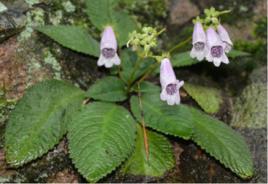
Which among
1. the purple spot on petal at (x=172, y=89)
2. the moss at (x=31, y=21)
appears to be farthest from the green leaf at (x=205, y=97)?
the moss at (x=31, y=21)

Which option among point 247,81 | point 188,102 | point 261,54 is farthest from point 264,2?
point 188,102

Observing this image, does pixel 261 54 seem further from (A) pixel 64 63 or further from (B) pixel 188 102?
(A) pixel 64 63

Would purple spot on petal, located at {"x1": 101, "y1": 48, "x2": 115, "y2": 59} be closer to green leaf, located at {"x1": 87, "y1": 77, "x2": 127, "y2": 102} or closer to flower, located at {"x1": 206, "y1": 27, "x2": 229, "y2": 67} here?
green leaf, located at {"x1": 87, "y1": 77, "x2": 127, "y2": 102}

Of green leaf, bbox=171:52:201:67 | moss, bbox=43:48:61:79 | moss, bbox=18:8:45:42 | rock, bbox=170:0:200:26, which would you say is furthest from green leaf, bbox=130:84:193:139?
rock, bbox=170:0:200:26

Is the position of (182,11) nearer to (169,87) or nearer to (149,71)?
(149,71)

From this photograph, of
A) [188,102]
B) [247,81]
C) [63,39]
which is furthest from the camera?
[247,81]

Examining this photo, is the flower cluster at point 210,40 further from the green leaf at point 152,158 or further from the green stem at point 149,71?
the green leaf at point 152,158

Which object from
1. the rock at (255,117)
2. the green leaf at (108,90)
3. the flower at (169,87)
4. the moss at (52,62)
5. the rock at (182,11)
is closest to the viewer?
the flower at (169,87)
